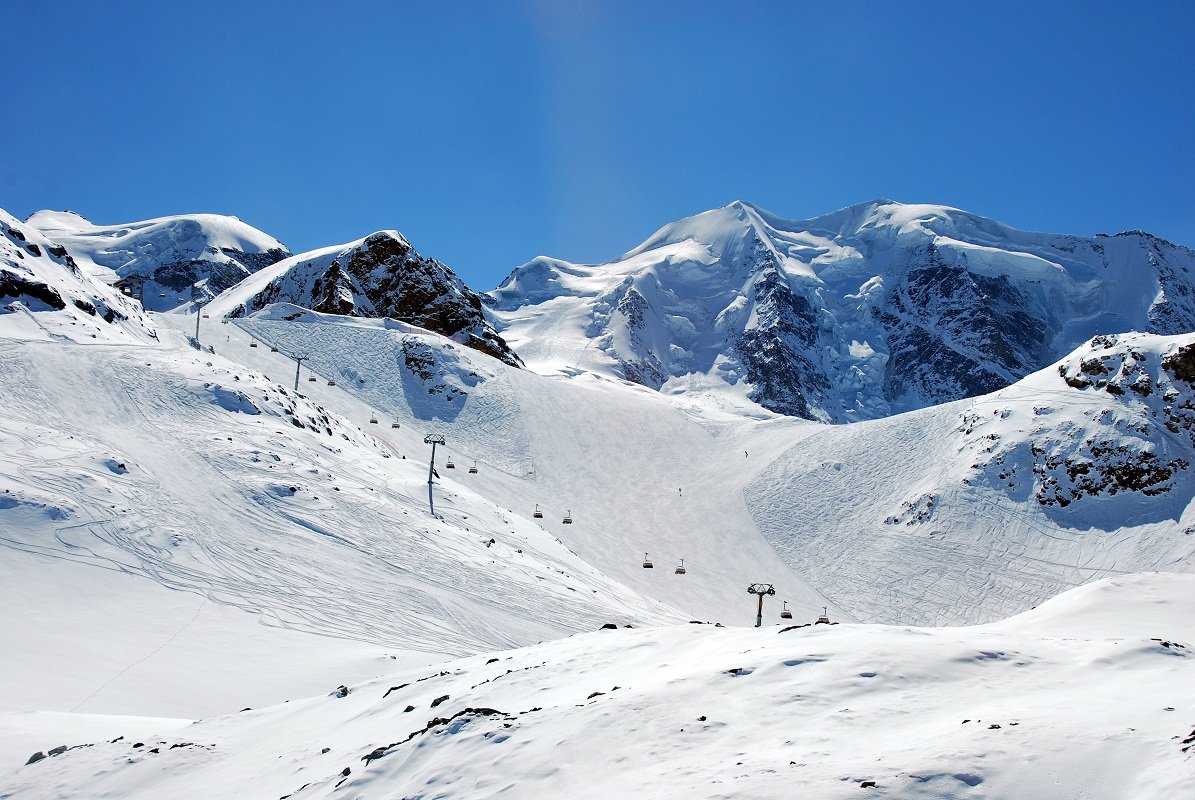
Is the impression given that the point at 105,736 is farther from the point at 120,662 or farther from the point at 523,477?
the point at 523,477

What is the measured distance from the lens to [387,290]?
9781 centimetres

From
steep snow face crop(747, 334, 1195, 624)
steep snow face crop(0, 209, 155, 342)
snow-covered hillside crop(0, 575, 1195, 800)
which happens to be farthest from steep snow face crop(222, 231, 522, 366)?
snow-covered hillside crop(0, 575, 1195, 800)

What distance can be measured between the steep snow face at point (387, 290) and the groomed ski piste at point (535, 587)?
21.3 metres

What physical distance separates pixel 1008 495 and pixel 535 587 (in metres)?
33.6

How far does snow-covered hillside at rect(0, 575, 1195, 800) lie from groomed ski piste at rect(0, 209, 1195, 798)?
0.07m

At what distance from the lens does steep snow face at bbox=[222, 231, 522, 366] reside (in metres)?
95.2

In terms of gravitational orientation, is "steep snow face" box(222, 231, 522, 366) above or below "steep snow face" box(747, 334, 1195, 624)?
above

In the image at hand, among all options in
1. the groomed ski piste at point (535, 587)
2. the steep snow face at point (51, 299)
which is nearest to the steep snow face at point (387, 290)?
the groomed ski piste at point (535, 587)

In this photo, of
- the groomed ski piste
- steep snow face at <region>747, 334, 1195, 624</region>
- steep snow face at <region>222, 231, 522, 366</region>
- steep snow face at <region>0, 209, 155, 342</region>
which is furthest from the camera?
steep snow face at <region>222, 231, 522, 366</region>

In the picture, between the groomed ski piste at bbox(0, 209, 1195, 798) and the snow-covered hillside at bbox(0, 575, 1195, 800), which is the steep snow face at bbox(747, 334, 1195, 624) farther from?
the snow-covered hillside at bbox(0, 575, 1195, 800)

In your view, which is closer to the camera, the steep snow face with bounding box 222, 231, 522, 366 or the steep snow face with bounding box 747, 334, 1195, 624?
the steep snow face with bounding box 747, 334, 1195, 624

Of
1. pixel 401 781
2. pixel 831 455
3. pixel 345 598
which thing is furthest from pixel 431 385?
pixel 401 781

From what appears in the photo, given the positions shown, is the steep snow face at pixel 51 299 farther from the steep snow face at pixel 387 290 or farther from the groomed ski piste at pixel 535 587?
the steep snow face at pixel 387 290

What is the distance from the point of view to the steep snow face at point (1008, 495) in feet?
150
